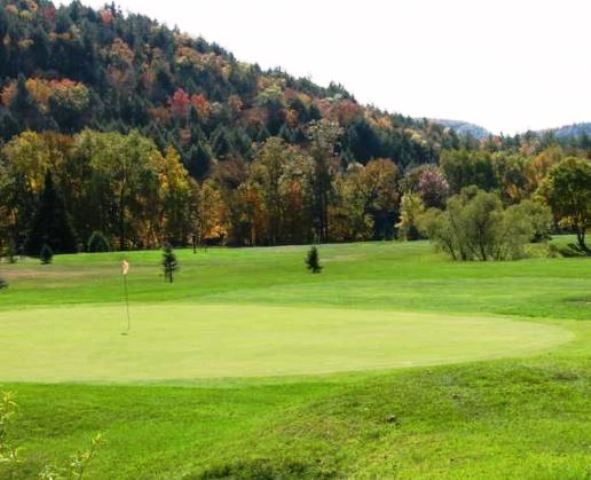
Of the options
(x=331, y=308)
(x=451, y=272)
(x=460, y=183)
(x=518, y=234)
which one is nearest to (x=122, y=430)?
(x=331, y=308)

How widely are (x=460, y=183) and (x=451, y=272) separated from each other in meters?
96.2

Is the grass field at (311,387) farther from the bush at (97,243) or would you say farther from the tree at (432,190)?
the tree at (432,190)

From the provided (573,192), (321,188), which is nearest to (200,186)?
(321,188)

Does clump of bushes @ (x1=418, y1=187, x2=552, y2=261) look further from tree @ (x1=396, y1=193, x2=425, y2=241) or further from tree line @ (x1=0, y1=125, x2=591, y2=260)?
tree @ (x1=396, y1=193, x2=425, y2=241)

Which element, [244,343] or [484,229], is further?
[484,229]

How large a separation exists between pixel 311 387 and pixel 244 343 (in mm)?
6413

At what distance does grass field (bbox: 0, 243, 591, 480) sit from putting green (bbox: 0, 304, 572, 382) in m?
0.06

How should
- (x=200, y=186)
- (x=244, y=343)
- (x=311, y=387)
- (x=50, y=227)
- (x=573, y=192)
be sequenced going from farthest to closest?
(x=200, y=186) → (x=573, y=192) → (x=50, y=227) → (x=244, y=343) → (x=311, y=387)

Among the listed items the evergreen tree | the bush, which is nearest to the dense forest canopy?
the evergreen tree

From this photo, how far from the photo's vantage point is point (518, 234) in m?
74.4

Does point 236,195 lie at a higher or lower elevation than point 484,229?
higher

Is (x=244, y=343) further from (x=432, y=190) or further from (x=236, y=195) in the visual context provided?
(x=432, y=190)

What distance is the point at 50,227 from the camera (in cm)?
9431

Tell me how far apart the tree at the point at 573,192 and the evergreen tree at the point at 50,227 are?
55258 millimetres
